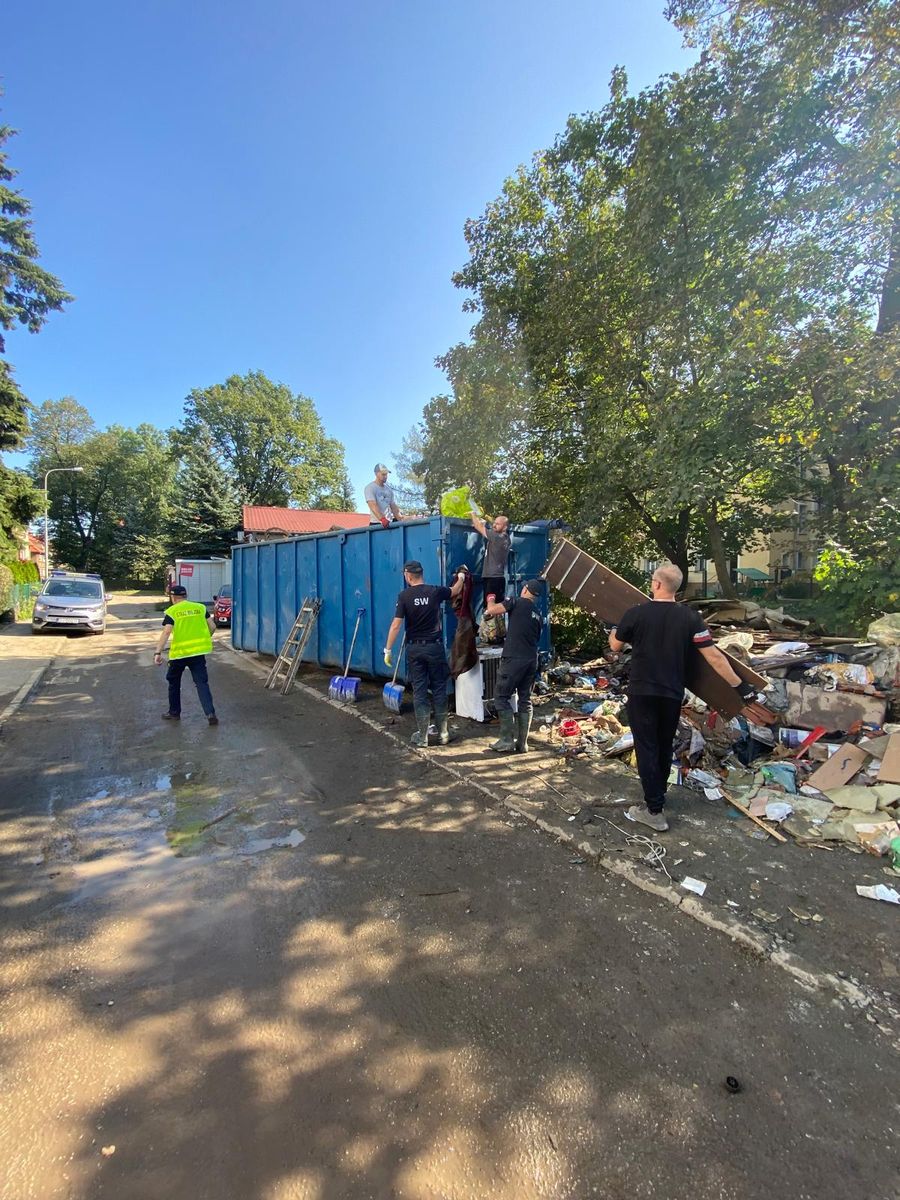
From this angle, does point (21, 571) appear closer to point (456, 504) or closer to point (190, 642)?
point (190, 642)

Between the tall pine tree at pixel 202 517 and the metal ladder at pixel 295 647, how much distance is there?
26.0 meters

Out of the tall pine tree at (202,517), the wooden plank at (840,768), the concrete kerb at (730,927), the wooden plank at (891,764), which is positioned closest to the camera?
the concrete kerb at (730,927)

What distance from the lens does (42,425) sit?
5675cm

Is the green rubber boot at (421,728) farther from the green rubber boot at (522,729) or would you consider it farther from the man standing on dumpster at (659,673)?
the man standing on dumpster at (659,673)

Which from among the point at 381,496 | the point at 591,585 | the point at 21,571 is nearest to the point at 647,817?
the point at 591,585

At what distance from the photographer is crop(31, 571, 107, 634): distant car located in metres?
15.8

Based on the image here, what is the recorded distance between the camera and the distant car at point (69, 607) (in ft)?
51.9

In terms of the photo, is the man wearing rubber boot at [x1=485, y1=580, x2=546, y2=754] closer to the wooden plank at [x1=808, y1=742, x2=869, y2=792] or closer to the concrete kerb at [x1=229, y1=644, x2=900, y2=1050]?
the concrete kerb at [x1=229, y1=644, x2=900, y2=1050]

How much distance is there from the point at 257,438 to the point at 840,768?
51.5 meters

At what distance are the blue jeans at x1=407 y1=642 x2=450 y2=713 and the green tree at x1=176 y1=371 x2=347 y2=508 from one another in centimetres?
4619

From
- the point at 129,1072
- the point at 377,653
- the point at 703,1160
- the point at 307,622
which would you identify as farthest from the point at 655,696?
the point at 307,622

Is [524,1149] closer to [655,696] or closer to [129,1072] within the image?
[129,1072]

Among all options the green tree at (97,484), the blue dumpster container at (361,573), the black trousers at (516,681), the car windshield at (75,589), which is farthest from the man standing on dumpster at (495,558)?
the green tree at (97,484)

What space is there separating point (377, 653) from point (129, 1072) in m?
6.35
